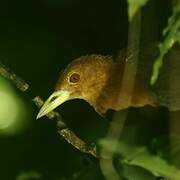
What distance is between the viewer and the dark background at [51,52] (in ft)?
6.38

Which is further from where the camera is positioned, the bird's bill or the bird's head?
the bird's head

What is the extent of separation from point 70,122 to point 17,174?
0.39 meters

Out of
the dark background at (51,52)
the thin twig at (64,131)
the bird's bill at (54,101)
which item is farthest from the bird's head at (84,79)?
the thin twig at (64,131)

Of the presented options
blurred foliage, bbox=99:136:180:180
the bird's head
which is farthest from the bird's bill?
blurred foliage, bbox=99:136:180:180

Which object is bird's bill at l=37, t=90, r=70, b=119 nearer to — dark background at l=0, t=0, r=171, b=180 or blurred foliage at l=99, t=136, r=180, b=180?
dark background at l=0, t=0, r=171, b=180

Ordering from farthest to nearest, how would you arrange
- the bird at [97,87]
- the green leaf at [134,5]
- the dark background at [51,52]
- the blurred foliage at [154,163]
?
the bird at [97,87]
the dark background at [51,52]
the blurred foliage at [154,163]
the green leaf at [134,5]

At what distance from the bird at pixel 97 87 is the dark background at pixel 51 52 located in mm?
92

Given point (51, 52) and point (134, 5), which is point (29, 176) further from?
point (134, 5)

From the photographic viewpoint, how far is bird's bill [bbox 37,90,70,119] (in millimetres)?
2125

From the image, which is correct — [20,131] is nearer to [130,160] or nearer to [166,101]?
[166,101]

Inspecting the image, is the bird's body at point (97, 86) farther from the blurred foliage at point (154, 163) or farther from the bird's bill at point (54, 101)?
the blurred foliage at point (154, 163)

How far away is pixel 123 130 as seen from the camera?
5.26 feet

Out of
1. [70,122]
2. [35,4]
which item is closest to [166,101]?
[70,122]

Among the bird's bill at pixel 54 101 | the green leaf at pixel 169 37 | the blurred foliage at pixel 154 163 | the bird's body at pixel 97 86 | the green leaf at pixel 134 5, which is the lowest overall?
the bird's body at pixel 97 86
